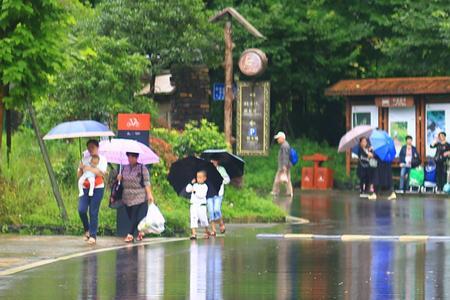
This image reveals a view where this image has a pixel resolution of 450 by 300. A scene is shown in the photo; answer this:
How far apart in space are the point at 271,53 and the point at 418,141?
6606 mm

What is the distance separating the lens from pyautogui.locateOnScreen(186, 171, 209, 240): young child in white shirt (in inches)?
824

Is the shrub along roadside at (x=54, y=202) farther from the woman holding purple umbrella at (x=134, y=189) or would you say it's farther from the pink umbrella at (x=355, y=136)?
the pink umbrella at (x=355, y=136)

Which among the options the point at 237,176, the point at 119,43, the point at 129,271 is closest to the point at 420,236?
the point at 237,176

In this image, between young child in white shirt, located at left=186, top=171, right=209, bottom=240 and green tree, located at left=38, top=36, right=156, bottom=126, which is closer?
young child in white shirt, located at left=186, top=171, right=209, bottom=240

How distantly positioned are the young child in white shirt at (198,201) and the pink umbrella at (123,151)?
85 cm

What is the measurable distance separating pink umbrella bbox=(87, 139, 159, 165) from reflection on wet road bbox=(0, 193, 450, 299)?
1.60 m

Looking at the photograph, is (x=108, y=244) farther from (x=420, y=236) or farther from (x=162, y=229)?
(x=420, y=236)

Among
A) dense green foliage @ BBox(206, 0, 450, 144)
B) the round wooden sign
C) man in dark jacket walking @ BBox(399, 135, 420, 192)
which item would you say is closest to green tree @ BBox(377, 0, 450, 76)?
dense green foliage @ BBox(206, 0, 450, 144)

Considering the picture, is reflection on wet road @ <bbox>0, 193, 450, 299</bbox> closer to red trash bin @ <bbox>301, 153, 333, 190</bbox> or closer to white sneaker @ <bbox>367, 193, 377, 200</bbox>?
white sneaker @ <bbox>367, 193, 377, 200</bbox>

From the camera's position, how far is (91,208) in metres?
19.9

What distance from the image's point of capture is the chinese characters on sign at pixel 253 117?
30.6 meters

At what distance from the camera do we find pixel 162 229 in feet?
68.0

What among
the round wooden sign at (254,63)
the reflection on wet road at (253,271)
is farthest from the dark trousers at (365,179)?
the reflection on wet road at (253,271)

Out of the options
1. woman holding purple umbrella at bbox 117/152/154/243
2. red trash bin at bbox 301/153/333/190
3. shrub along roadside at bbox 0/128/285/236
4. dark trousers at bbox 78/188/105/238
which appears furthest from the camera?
red trash bin at bbox 301/153/333/190
